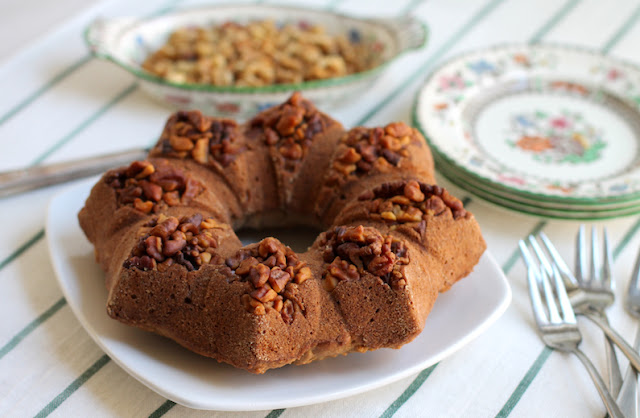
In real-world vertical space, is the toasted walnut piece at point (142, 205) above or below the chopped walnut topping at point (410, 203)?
above

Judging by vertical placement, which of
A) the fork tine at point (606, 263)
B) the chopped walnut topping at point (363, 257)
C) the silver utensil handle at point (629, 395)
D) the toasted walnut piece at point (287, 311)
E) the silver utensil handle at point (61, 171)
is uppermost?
the chopped walnut topping at point (363, 257)

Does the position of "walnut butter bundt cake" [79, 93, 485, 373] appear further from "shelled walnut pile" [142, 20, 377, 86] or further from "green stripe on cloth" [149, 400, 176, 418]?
"shelled walnut pile" [142, 20, 377, 86]

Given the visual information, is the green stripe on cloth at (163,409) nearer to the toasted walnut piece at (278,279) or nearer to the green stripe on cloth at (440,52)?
the toasted walnut piece at (278,279)

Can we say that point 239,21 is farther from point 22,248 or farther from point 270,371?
point 270,371

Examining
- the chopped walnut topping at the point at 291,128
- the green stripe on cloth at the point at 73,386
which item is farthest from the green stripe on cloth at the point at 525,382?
the green stripe on cloth at the point at 73,386

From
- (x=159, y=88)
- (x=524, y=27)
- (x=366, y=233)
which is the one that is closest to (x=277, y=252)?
(x=366, y=233)

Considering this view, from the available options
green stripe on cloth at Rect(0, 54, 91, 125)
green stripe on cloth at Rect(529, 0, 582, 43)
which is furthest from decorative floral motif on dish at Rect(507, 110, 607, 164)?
green stripe on cloth at Rect(0, 54, 91, 125)

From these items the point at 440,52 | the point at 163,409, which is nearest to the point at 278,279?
the point at 163,409

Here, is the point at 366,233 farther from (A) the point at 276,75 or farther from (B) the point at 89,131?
(B) the point at 89,131
